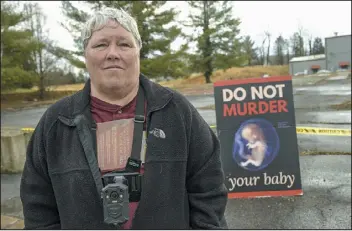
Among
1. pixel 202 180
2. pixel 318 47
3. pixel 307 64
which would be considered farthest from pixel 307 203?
pixel 318 47

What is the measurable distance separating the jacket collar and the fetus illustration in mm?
2908

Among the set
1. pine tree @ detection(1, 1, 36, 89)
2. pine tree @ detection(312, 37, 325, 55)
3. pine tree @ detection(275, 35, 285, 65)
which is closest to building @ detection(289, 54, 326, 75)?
pine tree @ detection(312, 37, 325, 55)

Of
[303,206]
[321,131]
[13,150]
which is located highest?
[13,150]

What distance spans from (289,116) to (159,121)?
10.4 feet

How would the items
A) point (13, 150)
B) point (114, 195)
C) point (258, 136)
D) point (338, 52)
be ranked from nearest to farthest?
point (114, 195)
point (258, 136)
point (13, 150)
point (338, 52)

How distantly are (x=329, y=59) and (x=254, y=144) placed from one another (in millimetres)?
44056

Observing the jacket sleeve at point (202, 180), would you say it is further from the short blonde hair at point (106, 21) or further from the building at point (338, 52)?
the building at point (338, 52)

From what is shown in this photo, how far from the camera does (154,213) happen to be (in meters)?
1.68

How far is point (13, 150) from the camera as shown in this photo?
590 centimetres

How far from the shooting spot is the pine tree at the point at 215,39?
3406 cm

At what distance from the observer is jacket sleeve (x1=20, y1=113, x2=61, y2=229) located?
1.76 metres

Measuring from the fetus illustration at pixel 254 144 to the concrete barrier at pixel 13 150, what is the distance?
3635mm

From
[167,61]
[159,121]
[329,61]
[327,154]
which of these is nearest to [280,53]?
[329,61]

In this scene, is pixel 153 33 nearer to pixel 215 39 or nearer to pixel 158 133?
pixel 215 39
